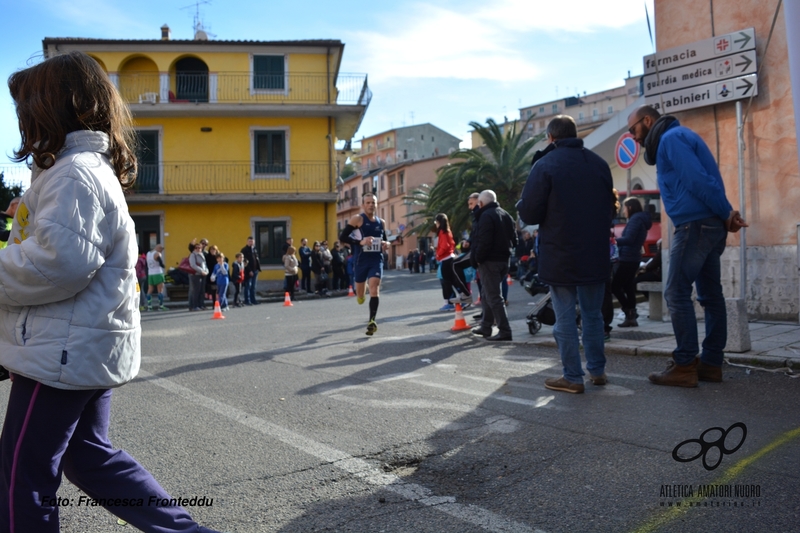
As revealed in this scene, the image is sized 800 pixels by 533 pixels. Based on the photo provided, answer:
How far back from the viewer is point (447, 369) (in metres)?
7.19

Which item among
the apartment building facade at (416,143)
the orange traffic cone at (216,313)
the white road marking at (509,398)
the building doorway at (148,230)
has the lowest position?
the white road marking at (509,398)

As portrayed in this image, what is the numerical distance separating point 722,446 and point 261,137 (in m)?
30.7

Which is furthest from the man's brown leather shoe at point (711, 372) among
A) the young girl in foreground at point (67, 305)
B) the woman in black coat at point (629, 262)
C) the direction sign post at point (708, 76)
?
the young girl in foreground at point (67, 305)

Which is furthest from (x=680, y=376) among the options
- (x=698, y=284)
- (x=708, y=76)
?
(x=708, y=76)

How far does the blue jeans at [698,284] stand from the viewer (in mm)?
5797

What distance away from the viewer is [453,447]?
435 centimetres

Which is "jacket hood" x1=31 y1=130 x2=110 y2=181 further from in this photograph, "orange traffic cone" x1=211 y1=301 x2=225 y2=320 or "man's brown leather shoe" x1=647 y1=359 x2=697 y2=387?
"orange traffic cone" x1=211 y1=301 x2=225 y2=320

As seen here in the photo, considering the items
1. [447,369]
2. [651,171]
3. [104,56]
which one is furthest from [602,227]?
[104,56]

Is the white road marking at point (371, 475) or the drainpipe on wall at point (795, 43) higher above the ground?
the drainpipe on wall at point (795, 43)

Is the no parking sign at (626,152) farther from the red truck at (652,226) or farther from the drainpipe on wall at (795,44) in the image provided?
the drainpipe on wall at (795,44)

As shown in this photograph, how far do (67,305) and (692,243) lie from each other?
489 centimetres

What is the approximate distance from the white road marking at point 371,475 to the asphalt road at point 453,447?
1 cm

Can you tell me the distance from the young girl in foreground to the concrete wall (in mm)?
8547

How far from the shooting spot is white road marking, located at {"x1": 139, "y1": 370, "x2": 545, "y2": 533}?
10.4 feet
